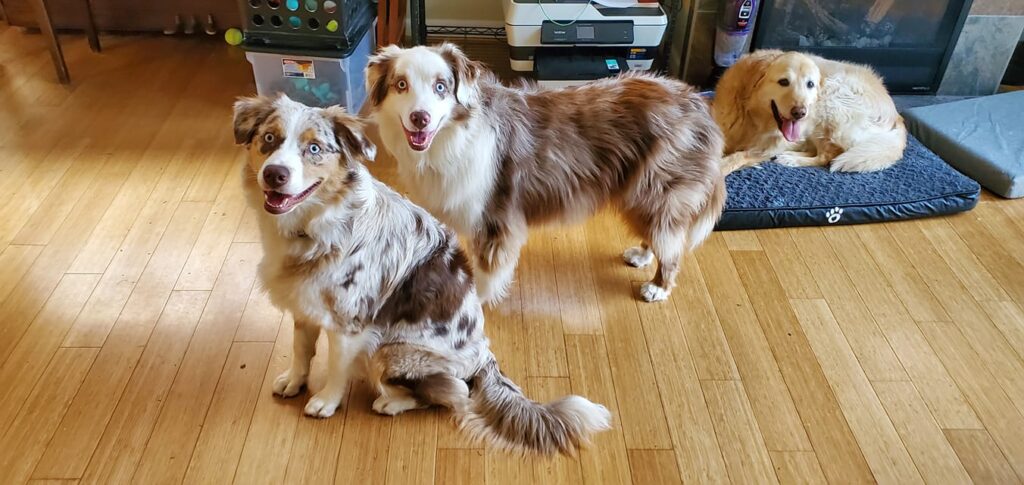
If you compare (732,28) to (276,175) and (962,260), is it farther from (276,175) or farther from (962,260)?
(276,175)

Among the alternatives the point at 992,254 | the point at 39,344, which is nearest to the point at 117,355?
the point at 39,344

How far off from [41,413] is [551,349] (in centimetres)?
140

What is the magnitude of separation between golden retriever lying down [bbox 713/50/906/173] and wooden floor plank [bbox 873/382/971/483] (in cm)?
115

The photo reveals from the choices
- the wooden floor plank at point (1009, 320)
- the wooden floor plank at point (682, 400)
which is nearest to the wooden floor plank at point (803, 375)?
the wooden floor plank at point (682, 400)

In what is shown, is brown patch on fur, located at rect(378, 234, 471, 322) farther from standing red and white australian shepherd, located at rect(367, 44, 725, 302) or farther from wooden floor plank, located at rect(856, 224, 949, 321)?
wooden floor plank, located at rect(856, 224, 949, 321)

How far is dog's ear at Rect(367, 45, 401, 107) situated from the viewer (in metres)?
1.94

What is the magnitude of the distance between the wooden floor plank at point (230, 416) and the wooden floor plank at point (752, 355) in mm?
1397

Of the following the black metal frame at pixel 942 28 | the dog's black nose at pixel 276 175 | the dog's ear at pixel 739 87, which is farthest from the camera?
the black metal frame at pixel 942 28

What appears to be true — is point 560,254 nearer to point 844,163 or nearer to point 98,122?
point 844,163

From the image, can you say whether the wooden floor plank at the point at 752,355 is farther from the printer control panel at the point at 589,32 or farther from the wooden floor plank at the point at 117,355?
the wooden floor plank at the point at 117,355

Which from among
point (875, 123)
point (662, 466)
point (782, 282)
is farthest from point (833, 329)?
point (875, 123)

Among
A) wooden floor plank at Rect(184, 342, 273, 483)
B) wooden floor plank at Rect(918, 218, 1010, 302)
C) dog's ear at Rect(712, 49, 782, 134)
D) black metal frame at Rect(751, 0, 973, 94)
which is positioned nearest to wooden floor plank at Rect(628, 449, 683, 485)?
wooden floor plank at Rect(184, 342, 273, 483)

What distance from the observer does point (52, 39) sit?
331 cm

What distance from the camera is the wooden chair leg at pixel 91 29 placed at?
11.9ft
